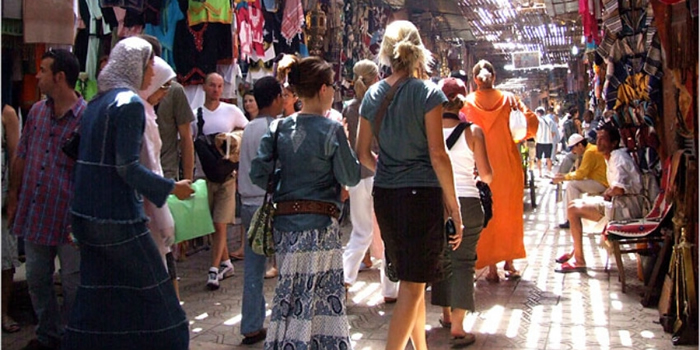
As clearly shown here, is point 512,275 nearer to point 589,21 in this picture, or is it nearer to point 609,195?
point 609,195

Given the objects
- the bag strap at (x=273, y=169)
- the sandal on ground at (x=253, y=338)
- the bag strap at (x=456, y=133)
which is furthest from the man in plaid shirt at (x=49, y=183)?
the bag strap at (x=456, y=133)

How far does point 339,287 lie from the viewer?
10.7 feet

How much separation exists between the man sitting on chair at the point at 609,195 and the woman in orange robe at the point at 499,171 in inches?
32.4

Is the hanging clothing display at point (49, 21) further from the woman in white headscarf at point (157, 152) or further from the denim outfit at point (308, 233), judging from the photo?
the denim outfit at point (308, 233)

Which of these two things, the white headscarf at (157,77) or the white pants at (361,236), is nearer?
the white headscarf at (157,77)

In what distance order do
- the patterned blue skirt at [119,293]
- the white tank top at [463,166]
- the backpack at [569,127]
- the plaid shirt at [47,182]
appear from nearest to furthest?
the patterned blue skirt at [119,293] → the plaid shirt at [47,182] → the white tank top at [463,166] → the backpack at [569,127]

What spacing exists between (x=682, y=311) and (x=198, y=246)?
504cm

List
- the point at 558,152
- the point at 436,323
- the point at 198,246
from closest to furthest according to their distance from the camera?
the point at 436,323 → the point at 198,246 → the point at 558,152

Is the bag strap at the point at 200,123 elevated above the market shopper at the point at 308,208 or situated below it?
above

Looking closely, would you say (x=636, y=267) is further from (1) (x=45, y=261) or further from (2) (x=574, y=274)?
(1) (x=45, y=261)

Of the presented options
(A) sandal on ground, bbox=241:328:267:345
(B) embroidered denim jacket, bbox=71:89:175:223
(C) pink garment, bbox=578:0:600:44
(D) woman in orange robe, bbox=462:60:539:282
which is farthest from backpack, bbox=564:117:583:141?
(B) embroidered denim jacket, bbox=71:89:175:223

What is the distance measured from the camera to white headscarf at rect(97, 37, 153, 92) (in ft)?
9.59

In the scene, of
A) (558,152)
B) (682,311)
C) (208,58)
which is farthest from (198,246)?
(558,152)

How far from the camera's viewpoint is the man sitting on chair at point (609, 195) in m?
5.48
